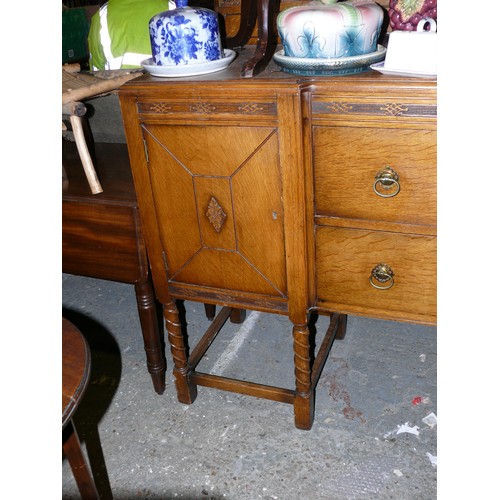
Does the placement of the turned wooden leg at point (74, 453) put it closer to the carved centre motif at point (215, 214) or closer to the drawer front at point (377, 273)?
the carved centre motif at point (215, 214)

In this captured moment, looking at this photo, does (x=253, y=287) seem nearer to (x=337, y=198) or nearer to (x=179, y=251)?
(x=179, y=251)

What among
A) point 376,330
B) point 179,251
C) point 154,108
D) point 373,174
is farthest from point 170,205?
point 376,330

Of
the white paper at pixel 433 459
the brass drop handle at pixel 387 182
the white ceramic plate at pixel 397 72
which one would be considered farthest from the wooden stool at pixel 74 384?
the white paper at pixel 433 459

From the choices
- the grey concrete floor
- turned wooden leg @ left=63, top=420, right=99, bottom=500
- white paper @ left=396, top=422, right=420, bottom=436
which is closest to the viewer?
turned wooden leg @ left=63, top=420, right=99, bottom=500

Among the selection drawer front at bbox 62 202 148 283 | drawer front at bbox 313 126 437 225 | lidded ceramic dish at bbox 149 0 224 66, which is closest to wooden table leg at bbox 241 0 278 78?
lidded ceramic dish at bbox 149 0 224 66

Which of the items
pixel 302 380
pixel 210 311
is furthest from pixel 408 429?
pixel 210 311

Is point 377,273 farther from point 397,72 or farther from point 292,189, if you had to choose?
point 397,72

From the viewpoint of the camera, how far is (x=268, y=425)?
2.10 m

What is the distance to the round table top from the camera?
3.22 feet

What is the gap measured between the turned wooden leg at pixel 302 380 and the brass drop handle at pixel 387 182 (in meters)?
0.56

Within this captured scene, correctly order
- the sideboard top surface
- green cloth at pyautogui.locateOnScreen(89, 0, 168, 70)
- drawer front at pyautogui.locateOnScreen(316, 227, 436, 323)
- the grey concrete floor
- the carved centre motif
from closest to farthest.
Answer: the sideboard top surface < drawer front at pyautogui.locateOnScreen(316, 227, 436, 323) < the carved centre motif < the grey concrete floor < green cloth at pyautogui.locateOnScreen(89, 0, 168, 70)

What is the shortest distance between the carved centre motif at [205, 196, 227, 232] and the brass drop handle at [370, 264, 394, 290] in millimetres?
514

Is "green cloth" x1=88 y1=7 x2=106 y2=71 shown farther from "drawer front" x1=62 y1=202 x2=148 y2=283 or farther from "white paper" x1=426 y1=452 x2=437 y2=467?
"white paper" x1=426 y1=452 x2=437 y2=467

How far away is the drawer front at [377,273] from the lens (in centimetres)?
162
